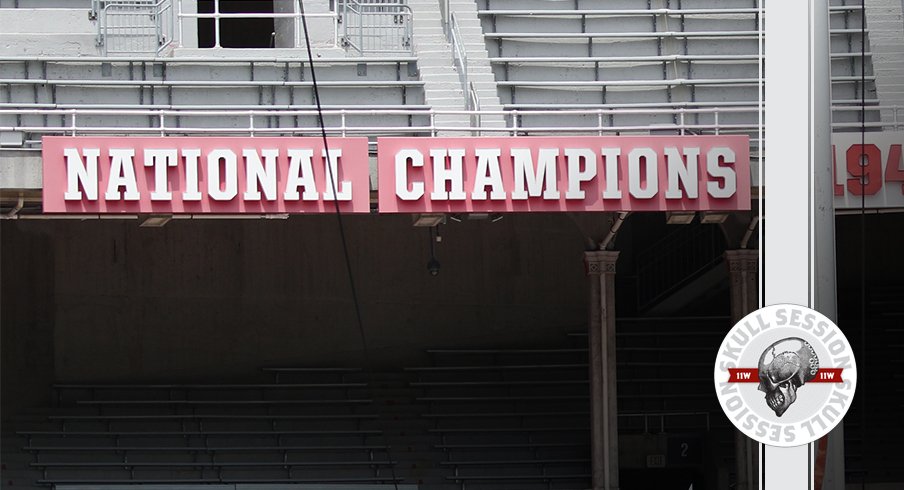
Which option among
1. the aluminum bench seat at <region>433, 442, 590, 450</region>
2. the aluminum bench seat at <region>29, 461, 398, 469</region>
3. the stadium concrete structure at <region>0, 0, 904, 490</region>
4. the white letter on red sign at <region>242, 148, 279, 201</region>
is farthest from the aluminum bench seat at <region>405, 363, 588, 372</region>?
the white letter on red sign at <region>242, 148, 279, 201</region>

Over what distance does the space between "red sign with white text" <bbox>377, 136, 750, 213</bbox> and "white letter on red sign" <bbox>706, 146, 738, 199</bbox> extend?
0.04 feet

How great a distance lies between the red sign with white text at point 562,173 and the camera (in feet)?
49.6

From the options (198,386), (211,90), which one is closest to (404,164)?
(211,90)

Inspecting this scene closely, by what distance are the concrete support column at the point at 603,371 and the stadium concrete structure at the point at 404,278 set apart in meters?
0.04

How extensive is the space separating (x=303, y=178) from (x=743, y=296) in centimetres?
683

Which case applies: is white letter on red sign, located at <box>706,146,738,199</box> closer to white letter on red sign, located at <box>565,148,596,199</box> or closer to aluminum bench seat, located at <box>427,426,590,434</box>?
white letter on red sign, located at <box>565,148,596,199</box>

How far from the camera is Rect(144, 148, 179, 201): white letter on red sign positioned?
49.0 ft

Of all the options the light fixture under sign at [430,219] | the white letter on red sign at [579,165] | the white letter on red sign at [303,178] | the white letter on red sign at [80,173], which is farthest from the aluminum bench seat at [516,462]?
the white letter on red sign at [80,173]

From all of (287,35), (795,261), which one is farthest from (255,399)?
(795,261)

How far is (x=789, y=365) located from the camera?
6.83 m

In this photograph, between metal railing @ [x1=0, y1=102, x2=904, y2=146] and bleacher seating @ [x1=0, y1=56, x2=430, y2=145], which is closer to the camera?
metal railing @ [x1=0, y1=102, x2=904, y2=146]

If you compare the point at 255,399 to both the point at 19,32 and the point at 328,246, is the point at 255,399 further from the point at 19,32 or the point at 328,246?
the point at 19,32

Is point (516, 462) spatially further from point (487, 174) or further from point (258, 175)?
point (258, 175)

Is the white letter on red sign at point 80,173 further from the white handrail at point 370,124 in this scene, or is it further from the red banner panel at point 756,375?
the red banner panel at point 756,375
